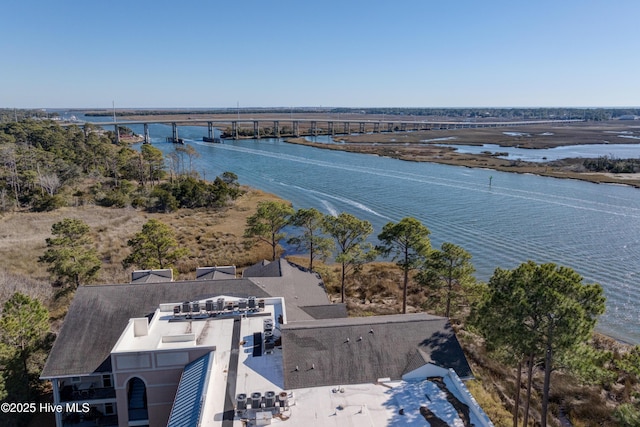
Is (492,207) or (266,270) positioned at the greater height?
(266,270)

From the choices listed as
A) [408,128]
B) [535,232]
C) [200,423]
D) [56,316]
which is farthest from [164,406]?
[408,128]

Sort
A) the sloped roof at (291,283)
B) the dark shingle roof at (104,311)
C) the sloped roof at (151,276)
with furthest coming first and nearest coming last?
the sloped roof at (151,276)
the sloped roof at (291,283)
the dark shingle roof at (104,311)

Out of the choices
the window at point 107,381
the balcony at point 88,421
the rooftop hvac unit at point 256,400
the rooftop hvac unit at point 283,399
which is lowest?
the balcony at point 88,421

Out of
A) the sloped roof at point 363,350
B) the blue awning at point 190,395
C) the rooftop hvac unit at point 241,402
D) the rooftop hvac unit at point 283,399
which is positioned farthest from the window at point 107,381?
the rooftop hvac unit at point 283,399

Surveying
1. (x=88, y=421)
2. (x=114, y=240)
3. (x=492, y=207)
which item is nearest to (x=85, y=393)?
(x=88, y=421)

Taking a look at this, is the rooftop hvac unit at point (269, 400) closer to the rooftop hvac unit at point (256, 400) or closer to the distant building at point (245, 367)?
the distant building at point (245, 367)

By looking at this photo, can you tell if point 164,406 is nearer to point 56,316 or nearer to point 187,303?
point 187,303

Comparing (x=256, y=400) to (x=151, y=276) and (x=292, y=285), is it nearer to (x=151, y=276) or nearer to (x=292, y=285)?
(x=292, y=285)
